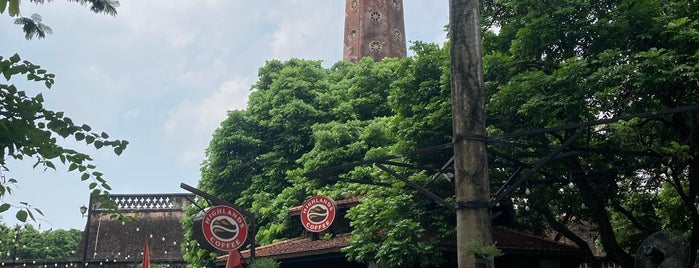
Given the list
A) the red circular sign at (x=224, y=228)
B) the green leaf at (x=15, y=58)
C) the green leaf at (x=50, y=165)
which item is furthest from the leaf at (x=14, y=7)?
the red circular sign at (x=224, y=228)

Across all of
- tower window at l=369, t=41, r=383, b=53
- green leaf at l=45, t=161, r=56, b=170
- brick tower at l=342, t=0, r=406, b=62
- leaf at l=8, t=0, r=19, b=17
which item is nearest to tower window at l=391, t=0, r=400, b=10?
brick tower at l=342, t=0, r=406, b=62

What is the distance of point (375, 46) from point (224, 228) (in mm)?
29734

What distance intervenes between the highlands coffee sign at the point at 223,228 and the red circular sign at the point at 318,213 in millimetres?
Answer: 4566

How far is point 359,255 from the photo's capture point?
15.8m

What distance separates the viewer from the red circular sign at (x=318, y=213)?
18.8 metres

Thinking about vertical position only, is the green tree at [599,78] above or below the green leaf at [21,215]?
above

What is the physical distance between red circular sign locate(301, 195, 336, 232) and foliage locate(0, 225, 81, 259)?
130 feet

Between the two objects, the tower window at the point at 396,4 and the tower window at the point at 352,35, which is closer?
the tower window at the point at 352,35

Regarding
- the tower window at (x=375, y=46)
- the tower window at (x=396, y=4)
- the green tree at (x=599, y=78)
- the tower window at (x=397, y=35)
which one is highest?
the tower window at (x=396, y=4)

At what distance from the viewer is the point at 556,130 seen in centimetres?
859

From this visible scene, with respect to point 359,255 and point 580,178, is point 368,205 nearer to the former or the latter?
point 359,255

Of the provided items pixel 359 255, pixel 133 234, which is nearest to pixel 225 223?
pixel 359 255

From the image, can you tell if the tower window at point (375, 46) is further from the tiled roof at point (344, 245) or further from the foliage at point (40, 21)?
the foliage at point (40, 21)

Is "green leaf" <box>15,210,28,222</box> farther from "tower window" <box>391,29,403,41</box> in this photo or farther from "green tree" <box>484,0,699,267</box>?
"tower window" <box>391,29,403,41</box>
